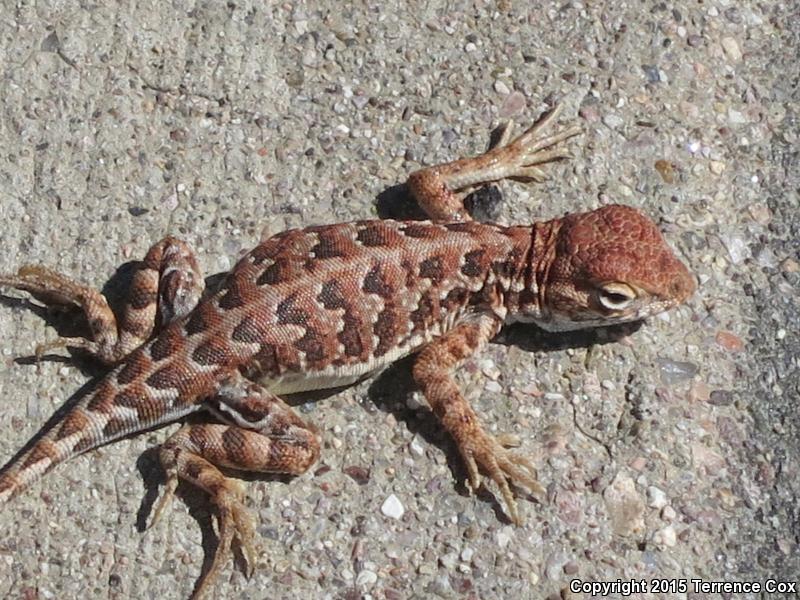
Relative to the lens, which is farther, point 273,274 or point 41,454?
point 273,274

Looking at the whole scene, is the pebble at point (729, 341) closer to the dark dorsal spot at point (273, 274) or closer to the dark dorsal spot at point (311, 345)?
the dark dorsal spot at point (311, 345)

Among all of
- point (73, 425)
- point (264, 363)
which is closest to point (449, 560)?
point (264, 363)

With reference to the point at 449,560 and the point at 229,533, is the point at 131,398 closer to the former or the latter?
the point at 229,533

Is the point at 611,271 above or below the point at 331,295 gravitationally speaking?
above

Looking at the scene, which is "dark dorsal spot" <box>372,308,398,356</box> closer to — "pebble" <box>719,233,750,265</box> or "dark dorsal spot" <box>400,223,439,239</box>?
"dark dorsal spot" <box>400,223,439,239</box>

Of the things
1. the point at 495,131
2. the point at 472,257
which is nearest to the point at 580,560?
the point at 472,257

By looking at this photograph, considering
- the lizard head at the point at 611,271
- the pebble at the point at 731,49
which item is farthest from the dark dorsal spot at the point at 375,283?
the pebble at the point at 731,49

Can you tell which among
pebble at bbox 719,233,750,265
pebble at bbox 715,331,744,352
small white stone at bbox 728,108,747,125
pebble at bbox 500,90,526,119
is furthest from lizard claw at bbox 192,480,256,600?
small white stone at bbox 728,108,747,125
